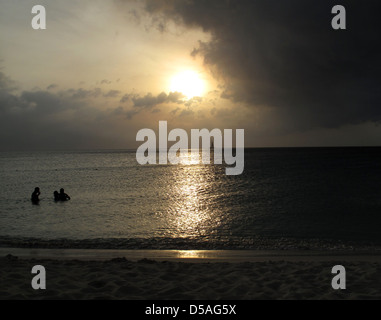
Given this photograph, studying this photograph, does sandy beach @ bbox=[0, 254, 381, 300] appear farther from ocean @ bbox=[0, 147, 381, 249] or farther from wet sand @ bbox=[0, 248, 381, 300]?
ocean @ bbox=[0, 147, 381, 249]

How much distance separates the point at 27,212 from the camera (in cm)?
2398

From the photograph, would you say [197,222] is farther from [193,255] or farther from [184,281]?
[184,281]

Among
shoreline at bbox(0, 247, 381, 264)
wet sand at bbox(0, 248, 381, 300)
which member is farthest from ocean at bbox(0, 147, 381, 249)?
wet sand at bbox(0, 248, 381, 300)

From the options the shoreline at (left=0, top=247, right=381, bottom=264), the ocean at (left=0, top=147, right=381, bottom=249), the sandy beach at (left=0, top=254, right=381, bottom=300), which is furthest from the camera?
the ocean at (left=0, top=147, right=381, bottom=249)

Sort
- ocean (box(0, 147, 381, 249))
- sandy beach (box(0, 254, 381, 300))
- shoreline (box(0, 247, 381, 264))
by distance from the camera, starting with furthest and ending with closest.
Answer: ocean (box(0, 147, 381, 249)), shoreline (box(0, 247, 381, 264)), sandy beach (box(0, 254, 381, 300))

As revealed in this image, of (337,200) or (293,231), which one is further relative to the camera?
(337,200)

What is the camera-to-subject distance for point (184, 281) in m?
8.01

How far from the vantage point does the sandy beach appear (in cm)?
694

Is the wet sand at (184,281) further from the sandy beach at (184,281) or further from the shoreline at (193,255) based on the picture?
the shoreline at (193,255)

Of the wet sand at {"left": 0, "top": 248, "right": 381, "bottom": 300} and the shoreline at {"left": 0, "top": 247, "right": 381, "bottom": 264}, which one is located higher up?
the wet sand at {"left": 0, "top": 248, "right": 381, "bottom": 300}

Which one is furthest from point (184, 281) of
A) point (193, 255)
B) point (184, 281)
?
point (193, 255)
